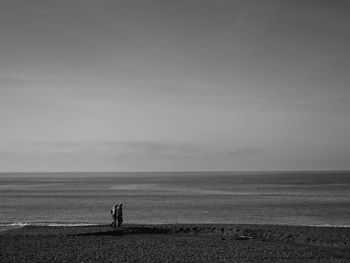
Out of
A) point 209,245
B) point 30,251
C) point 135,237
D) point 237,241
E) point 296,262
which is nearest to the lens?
point 296,262

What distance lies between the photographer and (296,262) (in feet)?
72.8

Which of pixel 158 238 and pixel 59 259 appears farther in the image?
pixel 158 238

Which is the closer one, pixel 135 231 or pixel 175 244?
pixel 175 244

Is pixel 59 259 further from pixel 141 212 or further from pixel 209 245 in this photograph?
pixel 141 212

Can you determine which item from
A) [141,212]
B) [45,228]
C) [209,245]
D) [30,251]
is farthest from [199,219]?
[30,251]

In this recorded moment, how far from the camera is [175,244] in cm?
2797

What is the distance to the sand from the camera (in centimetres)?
2331

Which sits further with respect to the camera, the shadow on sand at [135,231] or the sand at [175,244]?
the shadow on sand at [135,231]

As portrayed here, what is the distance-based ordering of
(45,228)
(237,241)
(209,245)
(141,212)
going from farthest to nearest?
(141,212), (45,228), (237,241), (209,245)

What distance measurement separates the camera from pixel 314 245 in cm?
2798

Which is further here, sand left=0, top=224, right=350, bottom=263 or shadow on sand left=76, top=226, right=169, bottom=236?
shadow on sand left=76, top=226, right=169, bottom=236

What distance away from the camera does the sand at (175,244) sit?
2331 cm

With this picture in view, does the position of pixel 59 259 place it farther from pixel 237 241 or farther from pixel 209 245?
pixel 237 241

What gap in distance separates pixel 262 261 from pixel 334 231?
13.2m
